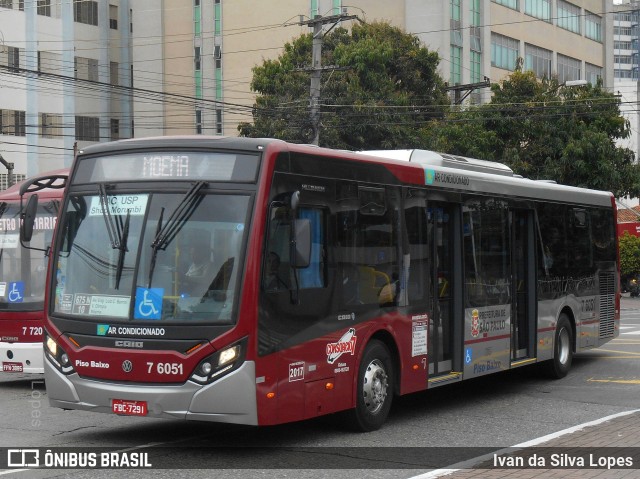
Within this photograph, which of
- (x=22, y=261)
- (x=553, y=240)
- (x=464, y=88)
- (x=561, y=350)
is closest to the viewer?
(x=22, y=261)

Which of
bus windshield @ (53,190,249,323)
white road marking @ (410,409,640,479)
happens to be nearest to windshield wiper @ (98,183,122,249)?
bus windshield @ (53,190,249,323)

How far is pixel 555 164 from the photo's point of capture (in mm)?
37812

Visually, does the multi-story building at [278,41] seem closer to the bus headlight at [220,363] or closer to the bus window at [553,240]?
the bus window at [553,240]

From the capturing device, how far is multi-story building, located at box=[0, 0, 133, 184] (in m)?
54.1

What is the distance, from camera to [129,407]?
31.0ft

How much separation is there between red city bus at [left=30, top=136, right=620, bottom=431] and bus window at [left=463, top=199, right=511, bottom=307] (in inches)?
35.9

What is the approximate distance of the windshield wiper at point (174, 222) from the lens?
9.53 metres

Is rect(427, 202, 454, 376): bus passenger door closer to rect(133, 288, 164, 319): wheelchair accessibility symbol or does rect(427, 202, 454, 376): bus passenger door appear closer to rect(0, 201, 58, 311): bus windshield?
rect(133, 288, 164, 319): wheelchair accessibility symbol

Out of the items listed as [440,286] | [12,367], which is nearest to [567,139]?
[440,286]

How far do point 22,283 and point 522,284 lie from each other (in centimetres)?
729

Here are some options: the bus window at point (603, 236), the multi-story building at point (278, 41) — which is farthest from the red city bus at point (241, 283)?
the multi-story building at point (278, 41)

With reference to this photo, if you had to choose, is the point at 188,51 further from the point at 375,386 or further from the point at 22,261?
the point at 375,386

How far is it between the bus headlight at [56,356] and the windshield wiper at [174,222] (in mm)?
1218

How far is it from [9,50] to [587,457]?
5005 cm
